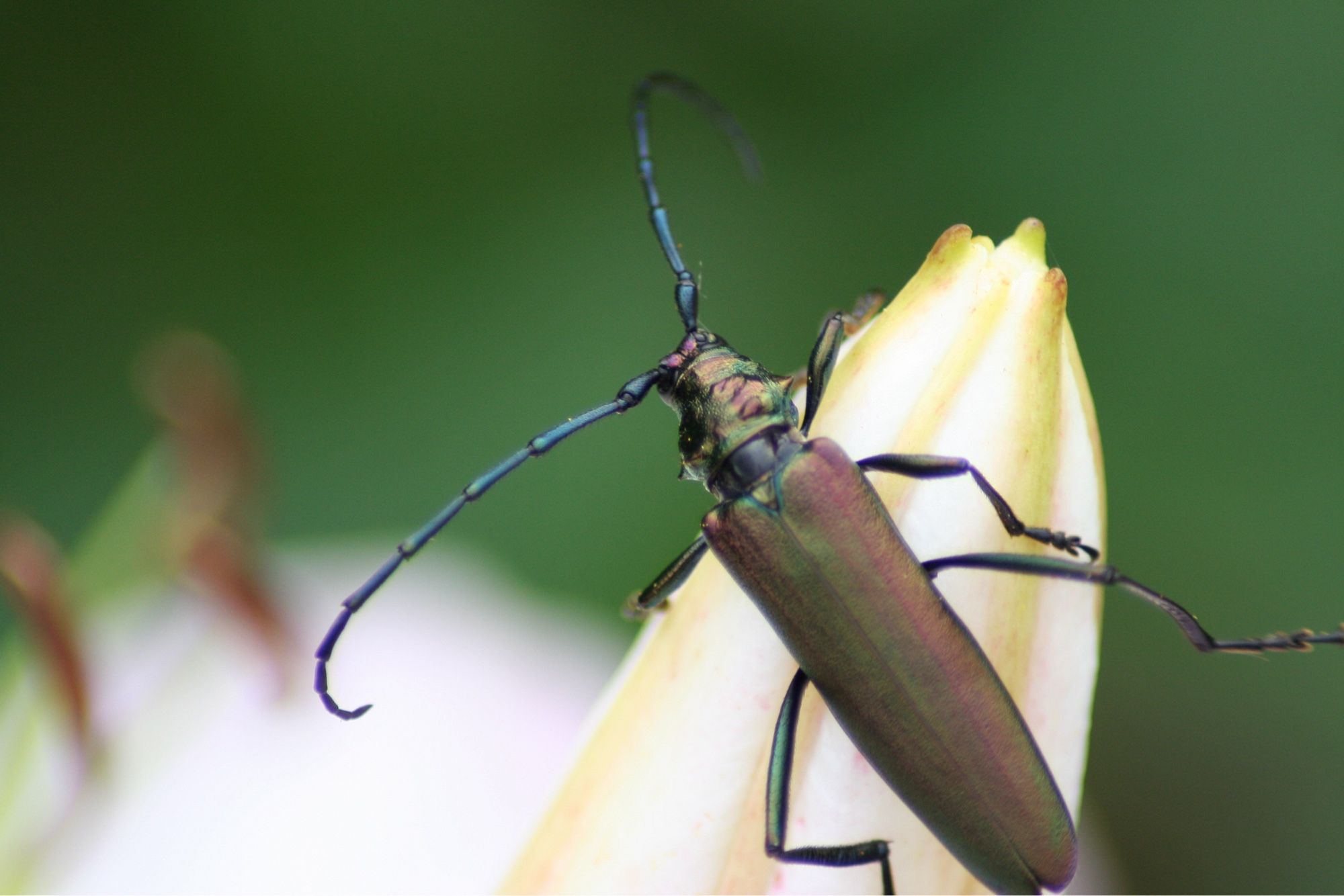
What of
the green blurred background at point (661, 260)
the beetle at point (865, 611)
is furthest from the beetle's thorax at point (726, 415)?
the green blurred background at point (661, 260)

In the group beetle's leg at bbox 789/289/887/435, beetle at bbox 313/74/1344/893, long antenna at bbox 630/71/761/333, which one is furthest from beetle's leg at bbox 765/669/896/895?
long antenna at bbox 630/71/761/333

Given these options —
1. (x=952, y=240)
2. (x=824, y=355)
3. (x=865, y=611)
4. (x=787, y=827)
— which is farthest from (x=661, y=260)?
(x=787, y=827)

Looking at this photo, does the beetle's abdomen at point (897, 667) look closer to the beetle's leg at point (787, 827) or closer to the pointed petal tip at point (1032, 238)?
the beetle's leg at point (787, 827)

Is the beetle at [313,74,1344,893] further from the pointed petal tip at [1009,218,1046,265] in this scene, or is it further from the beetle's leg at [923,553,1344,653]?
the pointed petal tip at [1009,218,1046,265]

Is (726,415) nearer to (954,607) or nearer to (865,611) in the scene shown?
(865,611)

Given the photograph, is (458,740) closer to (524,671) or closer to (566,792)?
(524,671)

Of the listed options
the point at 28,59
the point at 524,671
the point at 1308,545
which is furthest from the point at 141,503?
the point at 1308,545
